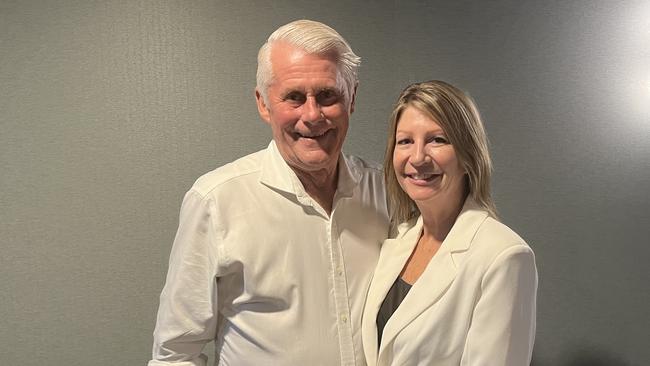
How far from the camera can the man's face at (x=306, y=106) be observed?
1.60m

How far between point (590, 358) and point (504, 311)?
1.45 m

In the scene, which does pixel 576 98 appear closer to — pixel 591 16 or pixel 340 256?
pixel 591 16

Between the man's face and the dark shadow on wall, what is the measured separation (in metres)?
1.51

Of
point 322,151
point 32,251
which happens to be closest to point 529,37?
point 322,151

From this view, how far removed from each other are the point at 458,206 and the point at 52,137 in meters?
1.49

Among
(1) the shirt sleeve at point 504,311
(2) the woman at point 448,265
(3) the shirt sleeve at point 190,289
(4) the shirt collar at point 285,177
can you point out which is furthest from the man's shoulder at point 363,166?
(1) the shirt sleeve at point 504,311

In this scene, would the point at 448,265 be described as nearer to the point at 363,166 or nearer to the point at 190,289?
the point at 363,166

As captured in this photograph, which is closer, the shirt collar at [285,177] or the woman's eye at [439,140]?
the woman's eye at [439,140]

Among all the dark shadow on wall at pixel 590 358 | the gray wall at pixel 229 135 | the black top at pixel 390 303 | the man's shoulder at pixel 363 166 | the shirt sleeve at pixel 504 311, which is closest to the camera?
the shirt sleeve at pixel 504 311

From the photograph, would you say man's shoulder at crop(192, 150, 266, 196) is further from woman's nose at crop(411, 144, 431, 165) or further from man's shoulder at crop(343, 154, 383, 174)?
woman's nose at crop(411, 144, 431, 165)

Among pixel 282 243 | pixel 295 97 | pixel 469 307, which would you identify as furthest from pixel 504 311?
pixel 295 97

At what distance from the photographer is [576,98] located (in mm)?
2586

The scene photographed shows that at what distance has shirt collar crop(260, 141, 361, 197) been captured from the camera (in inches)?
67.4

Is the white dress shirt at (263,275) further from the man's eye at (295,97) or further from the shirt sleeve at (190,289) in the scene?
the man's eye at (295,97)
